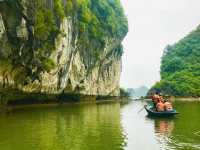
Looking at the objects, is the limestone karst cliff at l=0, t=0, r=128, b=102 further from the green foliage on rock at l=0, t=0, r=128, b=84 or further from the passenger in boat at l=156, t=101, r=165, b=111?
the passenger in boat at l=156, t=101, r=165, b=111

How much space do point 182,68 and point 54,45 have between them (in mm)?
65486

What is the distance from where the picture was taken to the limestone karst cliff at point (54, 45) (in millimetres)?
38562

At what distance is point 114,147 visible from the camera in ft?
59.5

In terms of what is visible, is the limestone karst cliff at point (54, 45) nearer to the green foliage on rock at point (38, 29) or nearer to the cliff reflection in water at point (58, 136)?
the green foliage on rock at point (38, 29)

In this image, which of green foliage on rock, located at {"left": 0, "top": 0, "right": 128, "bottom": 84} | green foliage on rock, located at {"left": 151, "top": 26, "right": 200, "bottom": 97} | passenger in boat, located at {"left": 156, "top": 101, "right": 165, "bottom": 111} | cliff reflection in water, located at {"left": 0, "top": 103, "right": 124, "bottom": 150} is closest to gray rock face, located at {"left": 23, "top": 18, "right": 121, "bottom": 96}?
green foliage on rock, located at {"left": 0, "top": 0, "right": 128, "bottom": 84}

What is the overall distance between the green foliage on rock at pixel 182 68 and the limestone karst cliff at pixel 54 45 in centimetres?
2348

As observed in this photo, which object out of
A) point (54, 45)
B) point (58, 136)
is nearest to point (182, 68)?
point (54, 45)

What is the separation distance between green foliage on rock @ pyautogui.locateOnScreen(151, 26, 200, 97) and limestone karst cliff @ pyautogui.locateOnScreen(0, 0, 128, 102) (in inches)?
924

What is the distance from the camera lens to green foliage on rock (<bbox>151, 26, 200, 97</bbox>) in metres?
93.3

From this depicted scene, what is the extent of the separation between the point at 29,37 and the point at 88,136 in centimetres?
2114

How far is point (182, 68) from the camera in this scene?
106 meters

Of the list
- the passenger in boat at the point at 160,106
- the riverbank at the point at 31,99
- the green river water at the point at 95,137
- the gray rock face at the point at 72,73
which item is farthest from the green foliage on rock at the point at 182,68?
the green river water at the point at 95,137

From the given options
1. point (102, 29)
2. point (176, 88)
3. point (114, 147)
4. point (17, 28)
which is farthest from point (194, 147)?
point (176, 88)

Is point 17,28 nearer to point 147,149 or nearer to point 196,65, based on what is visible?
point 147,149
